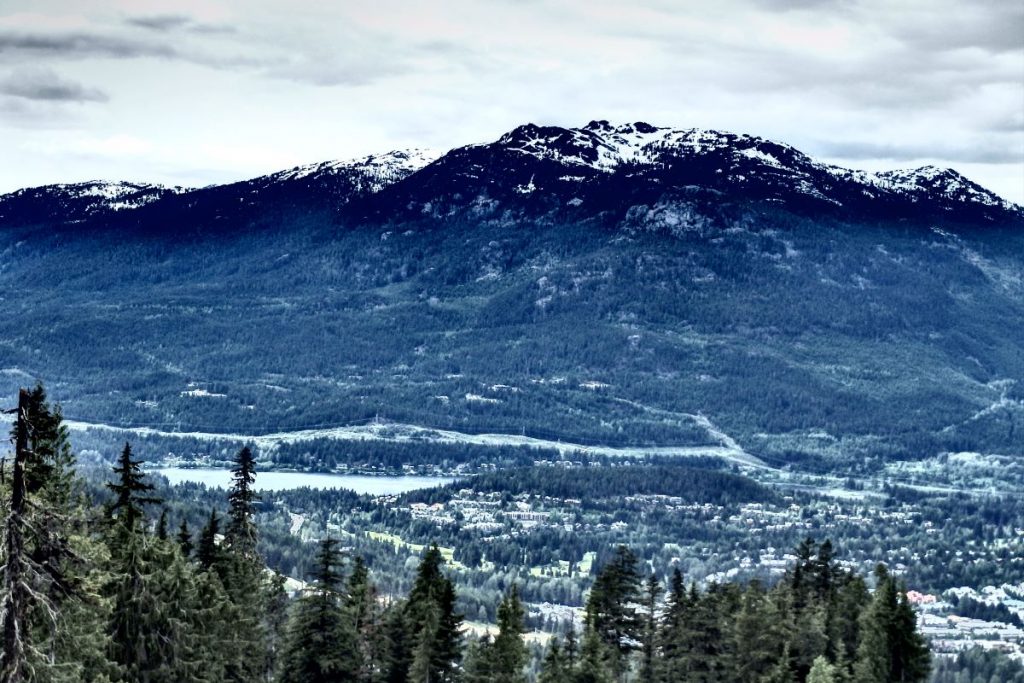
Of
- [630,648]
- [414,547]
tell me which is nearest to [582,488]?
[414,547]

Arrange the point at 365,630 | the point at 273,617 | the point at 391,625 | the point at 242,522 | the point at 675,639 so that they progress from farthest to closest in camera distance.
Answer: the point at 273,617 → the point at 675,639 → the point at 242,522 → the point at 365,630 → the point at 391,625

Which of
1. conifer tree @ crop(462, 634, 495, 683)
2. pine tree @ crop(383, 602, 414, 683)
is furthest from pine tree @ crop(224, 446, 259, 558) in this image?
conifer tree @ crop(462, 634, 495, 683)

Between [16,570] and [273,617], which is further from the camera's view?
[273,617]

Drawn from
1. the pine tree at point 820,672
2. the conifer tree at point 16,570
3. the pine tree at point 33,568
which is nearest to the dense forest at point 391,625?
the pine tree at point 820,672

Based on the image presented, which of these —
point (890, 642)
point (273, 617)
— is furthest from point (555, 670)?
point (273, 617)

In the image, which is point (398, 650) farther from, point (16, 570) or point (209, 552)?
point (16, 570)

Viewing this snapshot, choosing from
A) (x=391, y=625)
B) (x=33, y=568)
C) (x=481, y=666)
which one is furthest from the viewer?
(x=391, y=625)

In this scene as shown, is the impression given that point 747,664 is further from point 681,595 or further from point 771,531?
point 771,531

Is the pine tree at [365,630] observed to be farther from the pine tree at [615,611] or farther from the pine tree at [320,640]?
the pine tree at [615,611]
